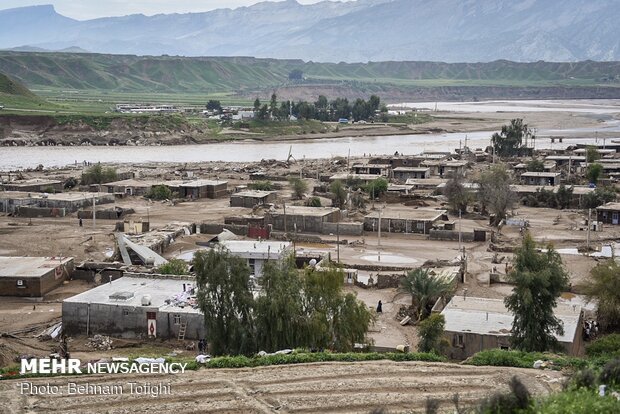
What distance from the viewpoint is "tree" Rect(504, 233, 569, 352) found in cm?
1839

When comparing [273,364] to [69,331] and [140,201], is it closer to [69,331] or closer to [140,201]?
[69,331]

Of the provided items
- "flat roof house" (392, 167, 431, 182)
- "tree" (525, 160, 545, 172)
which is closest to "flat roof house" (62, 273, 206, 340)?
"flat roof house" (392, 167, 431, 182)

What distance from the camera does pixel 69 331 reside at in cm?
2206

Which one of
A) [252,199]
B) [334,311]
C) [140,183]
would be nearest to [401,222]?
[252,199]

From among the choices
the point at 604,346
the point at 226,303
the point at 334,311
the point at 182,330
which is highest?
the point at 226,303

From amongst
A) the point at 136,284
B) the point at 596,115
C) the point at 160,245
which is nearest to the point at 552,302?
the point at 136,284

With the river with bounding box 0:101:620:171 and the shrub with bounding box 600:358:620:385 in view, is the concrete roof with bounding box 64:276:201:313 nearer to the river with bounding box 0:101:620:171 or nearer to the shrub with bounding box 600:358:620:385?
the shrub with bounding box 600:358:620:385

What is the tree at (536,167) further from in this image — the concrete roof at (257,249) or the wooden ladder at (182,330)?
the wooden ladder at (182,330)

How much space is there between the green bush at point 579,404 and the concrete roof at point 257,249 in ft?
53.1

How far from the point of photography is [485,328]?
19938 mm

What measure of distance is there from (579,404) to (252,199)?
33331 mm

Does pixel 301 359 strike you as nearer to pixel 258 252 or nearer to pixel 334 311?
pixel 334 311

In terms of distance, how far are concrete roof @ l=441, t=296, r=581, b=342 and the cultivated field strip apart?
14.4 ft

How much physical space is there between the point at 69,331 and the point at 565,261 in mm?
17025
